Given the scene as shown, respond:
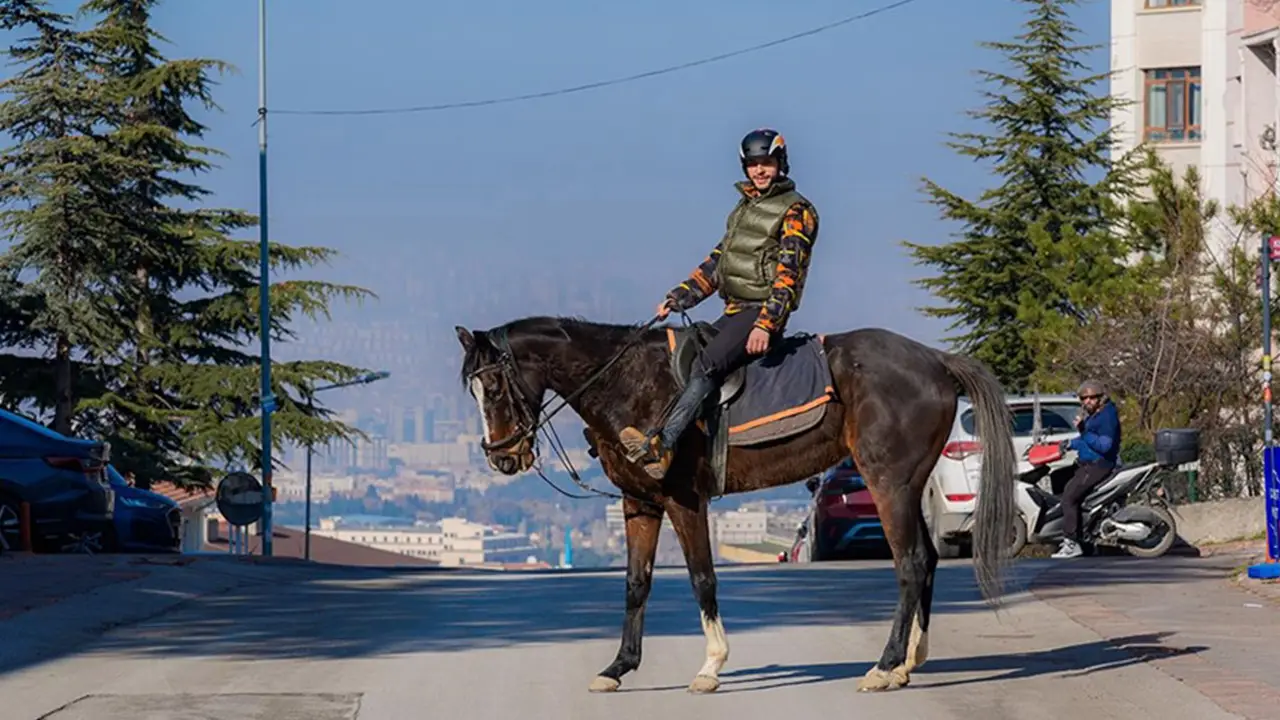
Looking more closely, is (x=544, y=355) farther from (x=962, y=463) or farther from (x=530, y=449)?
(x=962, y=463)

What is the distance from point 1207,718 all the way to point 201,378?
48.2 metres

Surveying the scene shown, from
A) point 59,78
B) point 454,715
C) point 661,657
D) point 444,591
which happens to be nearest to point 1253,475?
point 444,591

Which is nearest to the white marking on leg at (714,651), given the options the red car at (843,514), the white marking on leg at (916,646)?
the white marking on leg at (916,646)

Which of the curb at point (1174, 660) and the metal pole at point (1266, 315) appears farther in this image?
the metal pole at point (1266, 315)

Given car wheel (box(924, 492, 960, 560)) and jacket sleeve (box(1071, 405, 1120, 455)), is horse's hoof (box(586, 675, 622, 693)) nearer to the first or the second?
jacket sleeve (box(1071, 405, 1120, 455))

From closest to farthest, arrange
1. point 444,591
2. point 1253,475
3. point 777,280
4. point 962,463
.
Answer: point 777,280, point 444,591, point 962,463, point 1253,475

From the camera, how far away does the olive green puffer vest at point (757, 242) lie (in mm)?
12070

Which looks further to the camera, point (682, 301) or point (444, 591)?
point (444, 591)

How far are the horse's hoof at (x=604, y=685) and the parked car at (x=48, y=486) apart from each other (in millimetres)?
14171

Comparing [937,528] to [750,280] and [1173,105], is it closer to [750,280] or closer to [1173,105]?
[750,280]

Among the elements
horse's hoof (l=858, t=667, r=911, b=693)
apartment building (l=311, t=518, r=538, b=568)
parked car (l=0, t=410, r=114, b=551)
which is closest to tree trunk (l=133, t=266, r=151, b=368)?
parked car (l=0, t=410, r=114, b=551)

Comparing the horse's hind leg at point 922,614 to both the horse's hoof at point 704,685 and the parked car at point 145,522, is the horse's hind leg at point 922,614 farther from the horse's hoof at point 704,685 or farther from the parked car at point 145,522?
the parked car at point 145,522

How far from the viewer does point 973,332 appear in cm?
5712

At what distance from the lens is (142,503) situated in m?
28.5
